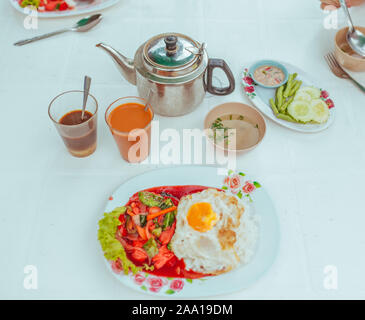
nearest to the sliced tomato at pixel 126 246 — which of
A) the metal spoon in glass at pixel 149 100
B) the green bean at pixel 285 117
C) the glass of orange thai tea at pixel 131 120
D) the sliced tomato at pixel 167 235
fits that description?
the sliced tomato at pixel 167 235

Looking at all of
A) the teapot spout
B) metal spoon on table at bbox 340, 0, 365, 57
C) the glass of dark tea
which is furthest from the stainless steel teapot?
metal spoon on table at bbox 340, 0, 365, 57

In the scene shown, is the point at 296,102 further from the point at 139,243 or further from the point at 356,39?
the point at 139,243

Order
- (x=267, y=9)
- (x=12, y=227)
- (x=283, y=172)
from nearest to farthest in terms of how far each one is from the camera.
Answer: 1. (x=12, y=227)
2. (x=283, y=172)
3. (x=267, y=9)

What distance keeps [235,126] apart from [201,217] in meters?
0.49

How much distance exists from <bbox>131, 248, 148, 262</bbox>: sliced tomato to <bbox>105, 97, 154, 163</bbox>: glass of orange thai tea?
0.41 metres

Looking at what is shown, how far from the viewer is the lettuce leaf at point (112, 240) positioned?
3.54 ft

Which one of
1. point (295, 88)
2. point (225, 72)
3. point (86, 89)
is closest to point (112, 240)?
point (86, 89)

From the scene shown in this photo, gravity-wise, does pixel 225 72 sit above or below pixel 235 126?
above

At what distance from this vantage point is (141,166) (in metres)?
1.40

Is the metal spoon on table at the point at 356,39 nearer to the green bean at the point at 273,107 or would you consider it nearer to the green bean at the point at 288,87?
the green bean at the point at 288,87

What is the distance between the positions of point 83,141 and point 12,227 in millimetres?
412

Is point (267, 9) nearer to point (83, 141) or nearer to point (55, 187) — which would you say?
point (83, 141)

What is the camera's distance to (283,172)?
1394mm
